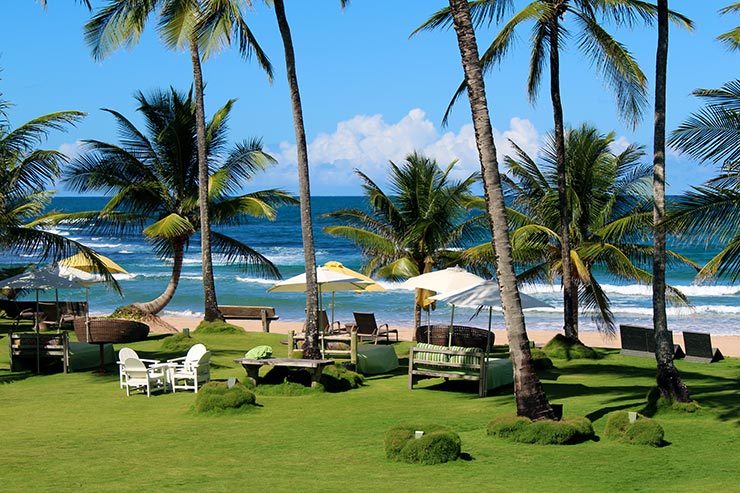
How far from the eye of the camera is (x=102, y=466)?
382 inches

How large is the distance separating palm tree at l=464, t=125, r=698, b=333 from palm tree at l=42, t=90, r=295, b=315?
7432 millimetres

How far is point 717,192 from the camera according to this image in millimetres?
11719

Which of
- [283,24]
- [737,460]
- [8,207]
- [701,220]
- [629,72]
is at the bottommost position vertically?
[737,460]

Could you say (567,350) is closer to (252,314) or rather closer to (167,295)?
(252,314)

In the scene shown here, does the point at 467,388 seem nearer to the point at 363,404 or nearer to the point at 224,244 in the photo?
the point at 363,404

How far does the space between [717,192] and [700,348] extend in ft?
27.7

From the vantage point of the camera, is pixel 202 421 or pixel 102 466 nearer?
pixel 102 466

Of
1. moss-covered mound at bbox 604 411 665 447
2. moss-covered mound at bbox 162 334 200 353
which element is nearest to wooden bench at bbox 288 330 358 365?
moss-covered mound at bbox 162 334 200 353

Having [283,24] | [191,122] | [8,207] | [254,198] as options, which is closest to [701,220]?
[283,24]

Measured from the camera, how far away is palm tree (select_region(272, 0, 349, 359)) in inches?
664

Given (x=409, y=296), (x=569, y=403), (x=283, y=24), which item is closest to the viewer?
(x=569, y=403)

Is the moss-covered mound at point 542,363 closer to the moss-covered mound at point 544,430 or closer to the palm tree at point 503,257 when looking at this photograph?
the palm tree at point 503,257

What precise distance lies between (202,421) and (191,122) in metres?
17.3

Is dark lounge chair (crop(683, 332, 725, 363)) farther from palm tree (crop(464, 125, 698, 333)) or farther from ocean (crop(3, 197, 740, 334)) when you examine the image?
ocean (crop(3, 197, 740, 334))
